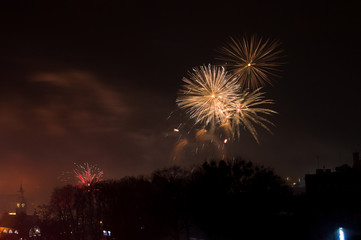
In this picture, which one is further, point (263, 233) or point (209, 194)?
point (209, 194)

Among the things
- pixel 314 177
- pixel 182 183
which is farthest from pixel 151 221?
pixel 314 177

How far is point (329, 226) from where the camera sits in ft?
153

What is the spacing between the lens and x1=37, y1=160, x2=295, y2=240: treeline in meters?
46.9

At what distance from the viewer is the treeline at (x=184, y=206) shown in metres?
46.9

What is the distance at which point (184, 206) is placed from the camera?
5778 centimetres

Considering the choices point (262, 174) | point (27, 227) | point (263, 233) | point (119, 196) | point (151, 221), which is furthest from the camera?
point (27, 227)

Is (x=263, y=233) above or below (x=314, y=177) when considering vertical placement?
below

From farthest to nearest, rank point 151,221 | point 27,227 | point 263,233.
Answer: point 27,227 → point 151,221 → point 263,233

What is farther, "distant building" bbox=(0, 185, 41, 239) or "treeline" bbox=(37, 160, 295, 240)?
"distant building" bbox=(0, 185, 41, 239)

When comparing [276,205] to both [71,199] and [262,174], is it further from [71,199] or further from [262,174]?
[71,199]

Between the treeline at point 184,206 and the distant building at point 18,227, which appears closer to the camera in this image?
the treeline at point 184,206

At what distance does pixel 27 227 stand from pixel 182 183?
7786cm

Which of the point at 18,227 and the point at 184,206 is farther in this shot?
the point at 18,227

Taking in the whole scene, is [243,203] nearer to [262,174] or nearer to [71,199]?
[262,174]
